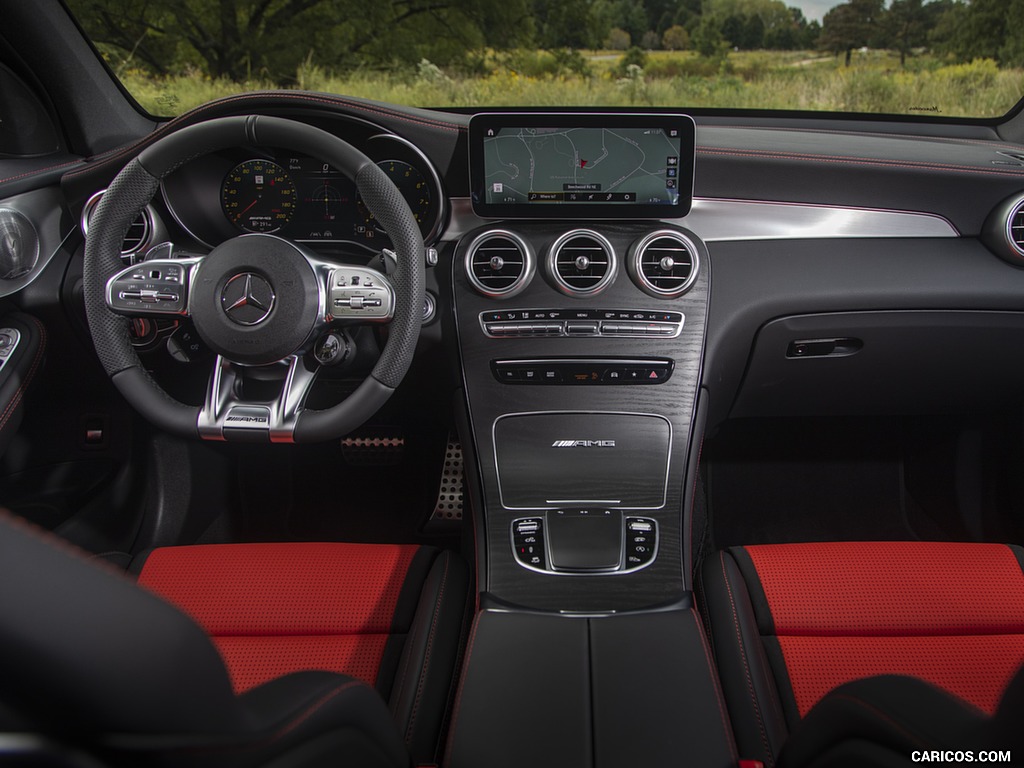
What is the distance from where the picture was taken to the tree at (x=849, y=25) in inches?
95.3

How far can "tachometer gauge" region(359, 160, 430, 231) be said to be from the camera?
1.87 metres

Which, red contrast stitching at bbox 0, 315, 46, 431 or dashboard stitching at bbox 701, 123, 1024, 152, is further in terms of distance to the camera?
dashboard stitching at bbox 701, 123, 1024, 152

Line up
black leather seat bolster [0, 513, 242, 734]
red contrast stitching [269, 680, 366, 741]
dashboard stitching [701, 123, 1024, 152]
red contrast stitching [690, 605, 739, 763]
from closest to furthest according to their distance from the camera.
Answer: black leather seat bolster [0, 513, 242, 734] < red contrast stitching [269, 680, 366, 741] < red contrast stitching [690, 605, 739, 763] < dashboard stitching [701, 123, 1024, 152]

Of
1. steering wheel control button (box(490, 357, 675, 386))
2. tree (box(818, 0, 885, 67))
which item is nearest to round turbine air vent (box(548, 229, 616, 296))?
steering wheel control button (box(490, 357, 675, 386))

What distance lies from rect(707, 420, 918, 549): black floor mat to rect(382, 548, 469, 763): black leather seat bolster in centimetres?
112

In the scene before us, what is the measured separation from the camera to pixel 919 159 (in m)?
1.94

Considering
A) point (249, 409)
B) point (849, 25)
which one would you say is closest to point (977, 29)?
point (849, 25)

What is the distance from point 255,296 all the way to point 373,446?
1.03 m

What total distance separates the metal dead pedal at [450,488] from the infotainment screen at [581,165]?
906 millimetres

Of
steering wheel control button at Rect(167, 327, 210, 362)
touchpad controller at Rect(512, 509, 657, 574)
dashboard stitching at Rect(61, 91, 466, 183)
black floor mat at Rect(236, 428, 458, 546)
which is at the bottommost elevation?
black floor mat at Rect(236, 428, 458, 546)

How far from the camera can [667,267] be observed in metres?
1.81

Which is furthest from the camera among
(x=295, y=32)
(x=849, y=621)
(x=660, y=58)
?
(x=295, y=32)

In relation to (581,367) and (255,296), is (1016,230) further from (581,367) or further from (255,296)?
(255,296)

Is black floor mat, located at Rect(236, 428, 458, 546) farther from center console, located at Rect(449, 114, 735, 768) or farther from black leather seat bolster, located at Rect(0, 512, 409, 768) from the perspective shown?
black leather seat bolster, located at Rect(0, 512, 409, 768)
